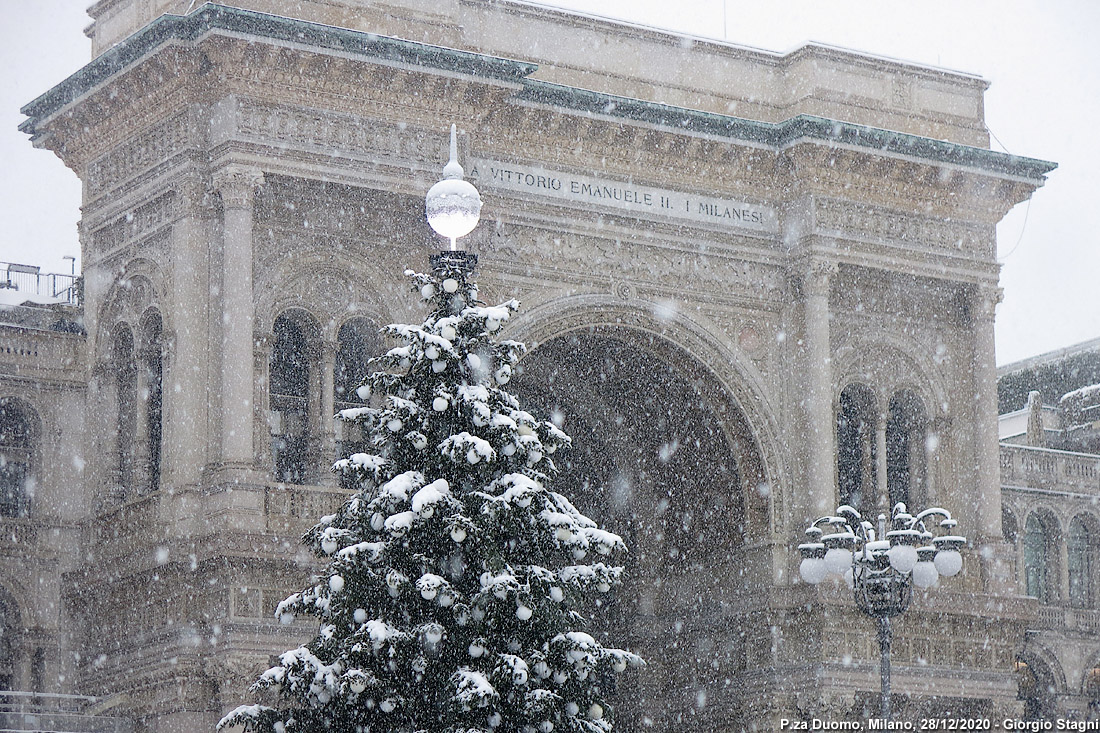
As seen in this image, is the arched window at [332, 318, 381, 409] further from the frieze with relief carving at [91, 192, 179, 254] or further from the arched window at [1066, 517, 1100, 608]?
the arched window at [1066, 517, 1100, 608]

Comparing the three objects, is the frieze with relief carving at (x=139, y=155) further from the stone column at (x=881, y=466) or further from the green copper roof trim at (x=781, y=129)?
the stone column at (x=881, y=466)

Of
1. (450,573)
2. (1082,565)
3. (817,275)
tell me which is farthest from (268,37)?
(1082,565)

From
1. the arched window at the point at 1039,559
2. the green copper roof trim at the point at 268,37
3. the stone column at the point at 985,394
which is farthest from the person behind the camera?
the arched window at the point at 1039,559

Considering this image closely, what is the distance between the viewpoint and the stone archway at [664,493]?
29.6 metres

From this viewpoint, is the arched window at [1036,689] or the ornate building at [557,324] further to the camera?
the arched window at [1036,689]

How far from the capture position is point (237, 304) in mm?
24984

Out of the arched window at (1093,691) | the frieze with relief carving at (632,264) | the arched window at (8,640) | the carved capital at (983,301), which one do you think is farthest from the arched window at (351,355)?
the arched window at (1093,691)

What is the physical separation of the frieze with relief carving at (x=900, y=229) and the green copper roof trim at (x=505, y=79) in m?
0.99

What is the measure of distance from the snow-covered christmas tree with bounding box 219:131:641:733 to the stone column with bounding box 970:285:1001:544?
53.6ft

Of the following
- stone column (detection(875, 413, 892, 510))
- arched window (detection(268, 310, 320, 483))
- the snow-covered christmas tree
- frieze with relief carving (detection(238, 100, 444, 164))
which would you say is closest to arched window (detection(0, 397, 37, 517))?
arched window (detection(268, 310, 320, 483))

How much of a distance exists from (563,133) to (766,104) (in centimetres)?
389

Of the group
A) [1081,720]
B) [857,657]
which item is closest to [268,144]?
[857,657]

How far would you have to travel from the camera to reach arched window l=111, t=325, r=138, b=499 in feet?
88.5

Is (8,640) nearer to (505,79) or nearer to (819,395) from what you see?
(505,79)
